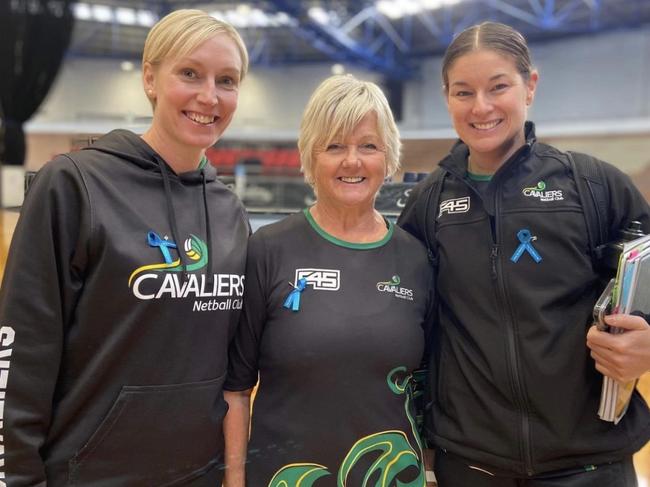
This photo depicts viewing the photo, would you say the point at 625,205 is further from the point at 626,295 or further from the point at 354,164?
the point at 354,164

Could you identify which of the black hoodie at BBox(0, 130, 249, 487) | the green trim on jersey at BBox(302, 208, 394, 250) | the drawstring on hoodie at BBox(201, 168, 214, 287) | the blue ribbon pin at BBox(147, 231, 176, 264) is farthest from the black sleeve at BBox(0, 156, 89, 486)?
the green trim on jersey at BBox(302, 208, 394, 250)

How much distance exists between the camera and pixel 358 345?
1.11 metres

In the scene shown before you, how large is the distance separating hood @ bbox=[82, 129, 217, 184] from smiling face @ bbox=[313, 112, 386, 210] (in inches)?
12.6

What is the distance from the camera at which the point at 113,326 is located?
1013 millimetres

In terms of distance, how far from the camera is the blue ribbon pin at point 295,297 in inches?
44.6

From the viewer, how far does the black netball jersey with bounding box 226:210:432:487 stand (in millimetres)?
1108

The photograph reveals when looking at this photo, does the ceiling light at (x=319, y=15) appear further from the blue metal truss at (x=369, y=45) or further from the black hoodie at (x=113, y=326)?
the black hoodie at (x=113, y=326)

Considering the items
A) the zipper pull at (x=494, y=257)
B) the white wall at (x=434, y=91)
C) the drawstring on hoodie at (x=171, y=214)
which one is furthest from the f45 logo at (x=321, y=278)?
the white wall at (x=434, y=91)

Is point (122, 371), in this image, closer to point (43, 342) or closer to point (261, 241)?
point (43, 342)

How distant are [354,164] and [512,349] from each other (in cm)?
53

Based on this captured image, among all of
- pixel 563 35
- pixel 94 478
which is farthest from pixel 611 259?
pixel 563 35

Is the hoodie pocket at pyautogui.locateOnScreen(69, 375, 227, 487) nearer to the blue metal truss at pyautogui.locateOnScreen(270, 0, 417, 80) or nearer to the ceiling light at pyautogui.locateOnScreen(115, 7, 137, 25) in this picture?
the blue metal truss at pyautogui.locateOnScreen(270, 0, 417, 80)

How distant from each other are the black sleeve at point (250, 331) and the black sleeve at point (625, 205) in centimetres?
78

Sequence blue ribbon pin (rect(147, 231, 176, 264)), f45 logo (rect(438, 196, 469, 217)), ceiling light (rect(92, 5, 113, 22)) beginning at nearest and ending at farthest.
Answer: blue ribbon pin (rect(147, 231, 176, 264)) → f45 logo (rect(438, 196, 469, 217)) → ceiling light (rect(92, 5, 113, 22))
